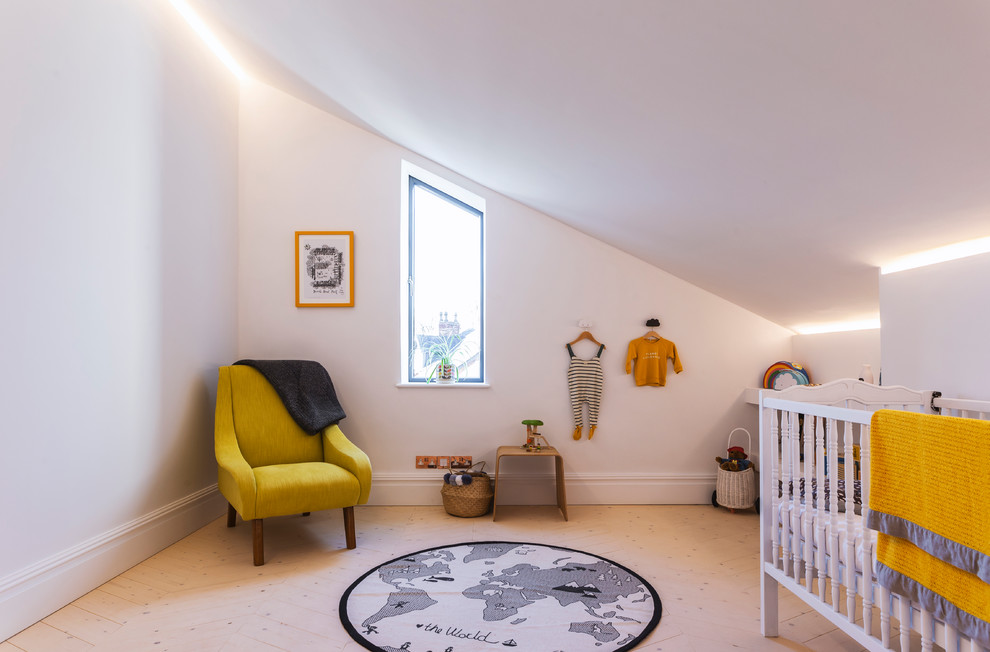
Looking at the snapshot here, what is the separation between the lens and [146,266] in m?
2.87

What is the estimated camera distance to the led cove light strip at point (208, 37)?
10.5ft

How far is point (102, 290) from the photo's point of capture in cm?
255

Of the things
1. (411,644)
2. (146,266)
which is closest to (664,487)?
(411,644)

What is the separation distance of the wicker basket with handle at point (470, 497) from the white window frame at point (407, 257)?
0.64m

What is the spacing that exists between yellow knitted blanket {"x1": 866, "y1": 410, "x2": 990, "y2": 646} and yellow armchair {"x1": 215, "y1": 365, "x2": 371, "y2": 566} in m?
2.28

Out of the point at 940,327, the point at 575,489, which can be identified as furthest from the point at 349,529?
the point at 940,327

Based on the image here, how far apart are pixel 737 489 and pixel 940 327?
164 centimetres

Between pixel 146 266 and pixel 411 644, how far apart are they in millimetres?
2155

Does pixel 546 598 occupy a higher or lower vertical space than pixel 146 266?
lower

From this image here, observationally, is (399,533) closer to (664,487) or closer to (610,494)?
(610,494)

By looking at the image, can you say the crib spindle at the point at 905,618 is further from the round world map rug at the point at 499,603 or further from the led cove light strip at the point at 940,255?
the led cove light strip at the point at 940,255

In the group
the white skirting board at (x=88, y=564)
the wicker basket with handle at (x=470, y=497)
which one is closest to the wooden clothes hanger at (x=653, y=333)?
the wicker basket with handle at (x=470, y=497)

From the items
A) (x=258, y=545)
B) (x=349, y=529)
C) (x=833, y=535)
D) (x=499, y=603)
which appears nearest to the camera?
(x=833, y=535)

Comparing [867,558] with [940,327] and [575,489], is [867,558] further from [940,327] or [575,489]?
[575,489]
